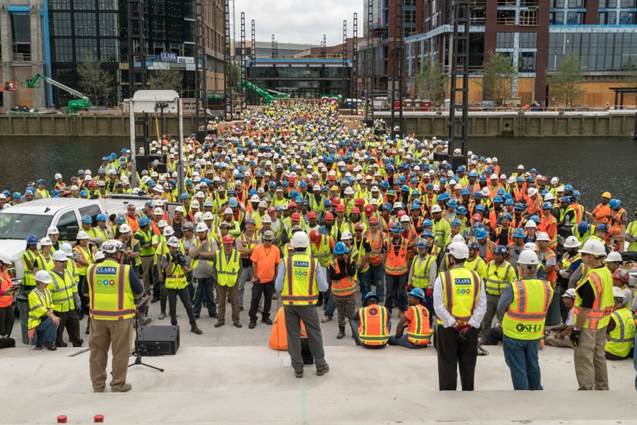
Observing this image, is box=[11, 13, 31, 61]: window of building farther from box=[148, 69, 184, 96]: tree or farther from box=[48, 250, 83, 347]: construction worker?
box=[48, 250, 83, 347]: construction worker

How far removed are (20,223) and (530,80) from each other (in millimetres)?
90002

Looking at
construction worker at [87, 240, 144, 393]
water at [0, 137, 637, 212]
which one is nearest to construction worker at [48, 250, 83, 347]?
construction worker at [87, 240, 144, 393]

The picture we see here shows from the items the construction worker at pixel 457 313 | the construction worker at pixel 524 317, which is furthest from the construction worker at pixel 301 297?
the construction worker at pixel 524 317

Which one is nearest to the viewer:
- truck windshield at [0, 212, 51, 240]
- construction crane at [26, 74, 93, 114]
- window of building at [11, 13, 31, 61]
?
truck windshield at [0, 212, 51, 240]

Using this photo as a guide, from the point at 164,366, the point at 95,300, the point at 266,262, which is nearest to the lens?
the point at 95,300

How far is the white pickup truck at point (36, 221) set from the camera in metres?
11.5

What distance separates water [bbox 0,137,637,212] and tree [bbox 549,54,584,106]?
21255mm

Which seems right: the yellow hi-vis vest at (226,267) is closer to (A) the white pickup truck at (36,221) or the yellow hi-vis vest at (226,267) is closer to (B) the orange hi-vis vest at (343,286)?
(B) the orange hi-vis vest at (343,286)

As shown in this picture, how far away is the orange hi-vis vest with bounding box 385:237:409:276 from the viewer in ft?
38.0

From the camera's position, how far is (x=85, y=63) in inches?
3255

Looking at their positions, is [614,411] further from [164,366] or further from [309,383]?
[164,366]

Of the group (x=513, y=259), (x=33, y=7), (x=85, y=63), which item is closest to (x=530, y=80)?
(x=85, y=63)

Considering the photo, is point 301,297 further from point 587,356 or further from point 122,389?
point 587,356

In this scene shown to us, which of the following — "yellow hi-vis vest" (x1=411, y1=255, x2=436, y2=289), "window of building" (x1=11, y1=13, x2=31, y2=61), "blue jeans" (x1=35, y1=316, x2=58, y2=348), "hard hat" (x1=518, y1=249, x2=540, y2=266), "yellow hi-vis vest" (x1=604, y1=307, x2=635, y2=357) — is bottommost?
"blue jeans" (x1=35, y1=316, x2=58, y2=348)
